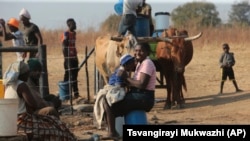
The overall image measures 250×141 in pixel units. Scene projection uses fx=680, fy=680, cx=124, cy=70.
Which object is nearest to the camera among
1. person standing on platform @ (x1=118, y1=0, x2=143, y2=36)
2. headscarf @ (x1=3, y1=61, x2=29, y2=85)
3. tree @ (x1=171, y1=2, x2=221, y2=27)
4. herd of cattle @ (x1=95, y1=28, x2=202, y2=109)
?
headscarf @ (x1=3, y1=61, x2=29, y2=85)

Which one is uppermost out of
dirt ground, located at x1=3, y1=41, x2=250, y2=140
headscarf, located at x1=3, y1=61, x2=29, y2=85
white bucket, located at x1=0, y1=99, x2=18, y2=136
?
headscarf, located at x1=3, y1=61, x2=29, y2=85

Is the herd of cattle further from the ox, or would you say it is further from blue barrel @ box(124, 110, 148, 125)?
blue barrel @ box(124, 110, 148, 125)

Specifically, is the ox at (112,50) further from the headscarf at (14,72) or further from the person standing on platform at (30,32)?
the headscarf at (14,72)

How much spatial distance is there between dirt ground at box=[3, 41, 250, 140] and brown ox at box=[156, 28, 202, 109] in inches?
14.2

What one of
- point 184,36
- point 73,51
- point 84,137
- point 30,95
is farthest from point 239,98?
point 30,95

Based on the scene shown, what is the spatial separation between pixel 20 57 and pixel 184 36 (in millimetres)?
3633

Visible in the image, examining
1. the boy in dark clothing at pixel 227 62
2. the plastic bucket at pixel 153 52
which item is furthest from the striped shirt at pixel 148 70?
the boy in dark clothing at pixel 227 62

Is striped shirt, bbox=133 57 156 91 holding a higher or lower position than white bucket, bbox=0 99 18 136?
higher

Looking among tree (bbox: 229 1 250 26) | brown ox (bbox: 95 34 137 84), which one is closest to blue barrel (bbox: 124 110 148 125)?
brown ox (bbox: 95 34 137 84)

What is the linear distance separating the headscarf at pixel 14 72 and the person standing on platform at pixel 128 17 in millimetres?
5272

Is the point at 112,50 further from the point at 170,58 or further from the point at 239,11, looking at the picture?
the point at 239,11

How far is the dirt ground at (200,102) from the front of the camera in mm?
12562

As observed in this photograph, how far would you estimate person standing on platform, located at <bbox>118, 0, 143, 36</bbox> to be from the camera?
45.3 feet

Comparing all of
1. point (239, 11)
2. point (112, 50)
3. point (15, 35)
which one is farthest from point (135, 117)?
point (239, 11)
